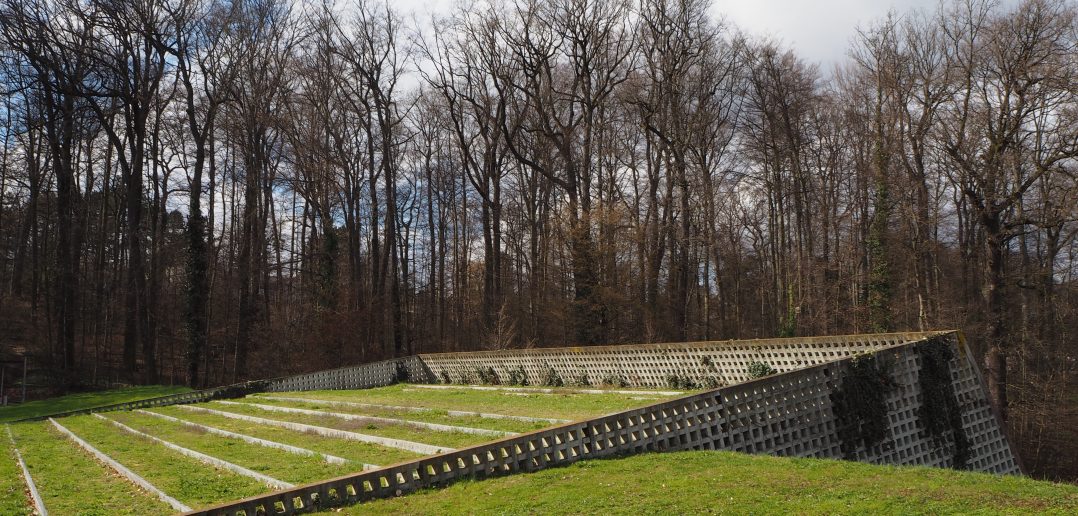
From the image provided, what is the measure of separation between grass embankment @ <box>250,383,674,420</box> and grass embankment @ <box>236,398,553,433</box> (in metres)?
0.59

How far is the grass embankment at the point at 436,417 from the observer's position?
424 inches

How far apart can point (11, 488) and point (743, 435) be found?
9.77m

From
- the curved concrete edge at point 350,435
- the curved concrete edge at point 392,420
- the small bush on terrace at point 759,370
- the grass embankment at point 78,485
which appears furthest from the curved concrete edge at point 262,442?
the small bush on terrace at point 759,370

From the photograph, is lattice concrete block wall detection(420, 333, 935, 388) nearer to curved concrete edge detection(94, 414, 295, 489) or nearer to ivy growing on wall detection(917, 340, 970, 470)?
ivy growing on wall detection(917, 340, 970, 470)

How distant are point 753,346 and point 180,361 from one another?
32.3 m

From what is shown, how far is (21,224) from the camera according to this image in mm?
35438

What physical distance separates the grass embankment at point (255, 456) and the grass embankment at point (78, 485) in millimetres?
1295

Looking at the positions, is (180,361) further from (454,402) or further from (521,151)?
(454,402)

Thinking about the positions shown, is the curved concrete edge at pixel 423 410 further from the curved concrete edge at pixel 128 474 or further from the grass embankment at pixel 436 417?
the curved concrete edge at pixel 128 474

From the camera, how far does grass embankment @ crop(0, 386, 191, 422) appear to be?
67.9ft

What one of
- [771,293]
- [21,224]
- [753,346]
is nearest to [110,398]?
[21,224]

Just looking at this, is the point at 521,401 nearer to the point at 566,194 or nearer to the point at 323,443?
the point at 323,443

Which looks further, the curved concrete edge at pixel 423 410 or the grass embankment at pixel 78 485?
the curved concrete edge at pixel 423 410

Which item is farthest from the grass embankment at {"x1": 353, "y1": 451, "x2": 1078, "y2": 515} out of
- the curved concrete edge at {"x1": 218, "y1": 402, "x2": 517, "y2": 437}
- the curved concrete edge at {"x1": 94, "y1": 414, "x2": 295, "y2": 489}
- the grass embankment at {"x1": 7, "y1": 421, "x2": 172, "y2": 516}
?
the grass embankment at {"x1": 7, "y1": 421, "x2": 172, "y2": 516}
